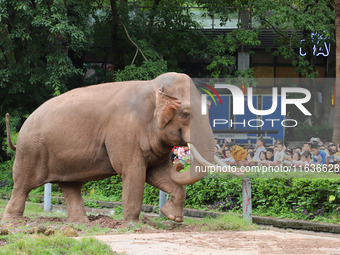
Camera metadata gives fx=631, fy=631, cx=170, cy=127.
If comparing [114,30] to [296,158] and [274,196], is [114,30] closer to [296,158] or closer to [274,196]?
[296,158]

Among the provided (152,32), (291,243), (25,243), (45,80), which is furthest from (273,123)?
(25,243)

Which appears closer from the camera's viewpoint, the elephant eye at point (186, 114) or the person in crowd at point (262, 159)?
the elephant eye at point (186, 114)

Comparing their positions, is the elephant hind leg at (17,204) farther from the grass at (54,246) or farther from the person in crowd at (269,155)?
the person in crowd at (269,155)

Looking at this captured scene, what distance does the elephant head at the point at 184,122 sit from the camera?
32.9ft

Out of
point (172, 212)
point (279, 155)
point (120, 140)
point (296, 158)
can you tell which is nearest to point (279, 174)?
point (296, 158)

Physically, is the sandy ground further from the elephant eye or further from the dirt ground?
the elephant eye

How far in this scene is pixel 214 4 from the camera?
22094 mm

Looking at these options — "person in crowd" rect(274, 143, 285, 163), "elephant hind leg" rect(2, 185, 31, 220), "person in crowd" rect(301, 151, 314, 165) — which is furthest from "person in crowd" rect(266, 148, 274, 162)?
"elephant hind leg" rect(2, 185, 31, 220)

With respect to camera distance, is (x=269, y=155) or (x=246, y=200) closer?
(x=246, y=200)

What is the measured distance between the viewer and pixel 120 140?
10.4 m

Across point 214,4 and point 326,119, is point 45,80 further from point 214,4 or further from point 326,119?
point 326,119

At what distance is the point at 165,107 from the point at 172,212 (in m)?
1.76

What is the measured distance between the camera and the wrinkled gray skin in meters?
10.2

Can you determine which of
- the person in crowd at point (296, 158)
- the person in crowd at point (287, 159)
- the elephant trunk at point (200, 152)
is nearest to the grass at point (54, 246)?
the elephant trunk at point (200, 152)
